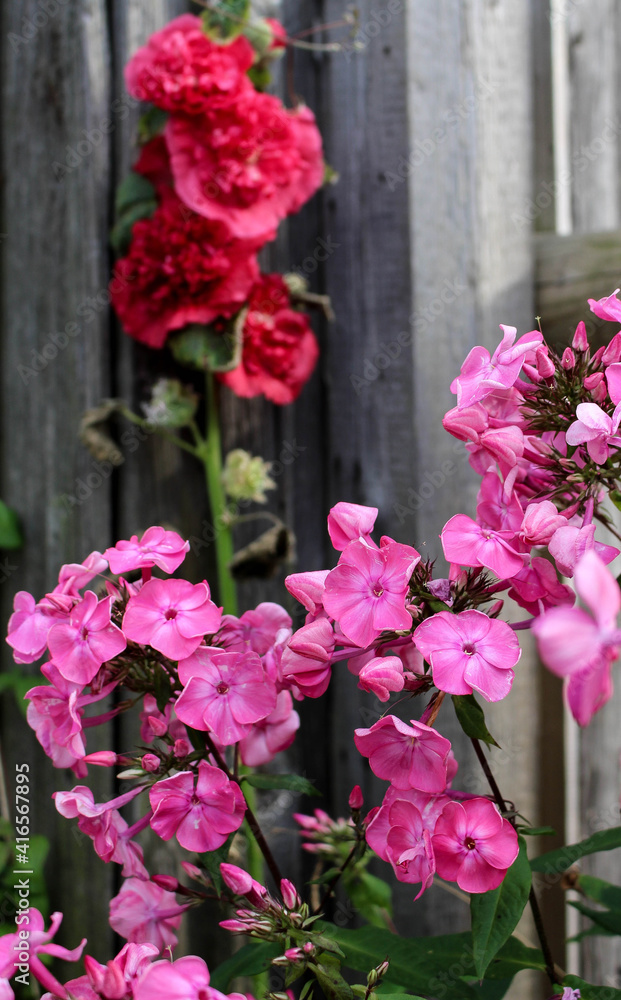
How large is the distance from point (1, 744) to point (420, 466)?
88 centimetres

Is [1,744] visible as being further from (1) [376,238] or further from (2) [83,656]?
(1) [376,238]

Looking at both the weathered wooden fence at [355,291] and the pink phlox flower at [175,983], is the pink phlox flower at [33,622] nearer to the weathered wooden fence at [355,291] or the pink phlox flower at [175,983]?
the pink phlox flower at [175,983]

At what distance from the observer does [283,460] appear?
134cm

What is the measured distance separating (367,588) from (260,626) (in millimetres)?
175

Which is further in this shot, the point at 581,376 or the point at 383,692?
the point at 581,376

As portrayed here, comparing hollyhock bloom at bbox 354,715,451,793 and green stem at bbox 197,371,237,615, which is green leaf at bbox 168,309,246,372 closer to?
green stem at bbox 197,371,237,615

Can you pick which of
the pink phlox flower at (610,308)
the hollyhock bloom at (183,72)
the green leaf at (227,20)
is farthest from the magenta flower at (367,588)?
the green leaf at (227,20)

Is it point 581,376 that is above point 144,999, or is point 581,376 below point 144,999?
above

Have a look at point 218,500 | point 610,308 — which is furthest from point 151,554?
point 218,500

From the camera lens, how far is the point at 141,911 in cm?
63

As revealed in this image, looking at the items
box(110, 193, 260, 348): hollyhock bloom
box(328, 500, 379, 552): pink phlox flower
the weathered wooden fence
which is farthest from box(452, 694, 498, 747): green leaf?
box(110, 193, 260, 348): hollyhock bloom

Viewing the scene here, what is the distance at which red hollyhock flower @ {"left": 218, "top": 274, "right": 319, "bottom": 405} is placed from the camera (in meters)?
1.20

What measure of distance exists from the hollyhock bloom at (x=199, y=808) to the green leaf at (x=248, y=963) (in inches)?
5.1

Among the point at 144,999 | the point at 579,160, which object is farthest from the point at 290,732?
the point at 579,160
